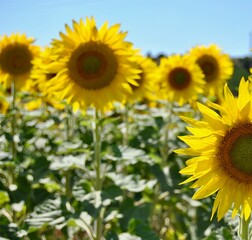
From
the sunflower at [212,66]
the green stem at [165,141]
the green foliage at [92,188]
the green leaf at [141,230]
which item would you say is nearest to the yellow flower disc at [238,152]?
the green foliage at [92,188]

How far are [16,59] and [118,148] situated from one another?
161 centimetres

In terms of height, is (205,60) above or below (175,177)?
above

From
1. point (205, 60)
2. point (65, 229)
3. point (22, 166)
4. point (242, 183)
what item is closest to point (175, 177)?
point (65, 229)

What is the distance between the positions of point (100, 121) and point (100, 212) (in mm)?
644

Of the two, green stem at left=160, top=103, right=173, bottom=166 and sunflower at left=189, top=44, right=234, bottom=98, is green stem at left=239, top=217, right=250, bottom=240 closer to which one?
green stem at left=160, top=103, right=173, bottom=166

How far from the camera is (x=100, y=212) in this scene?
11.6 ft

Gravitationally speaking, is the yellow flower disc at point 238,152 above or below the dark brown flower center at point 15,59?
below

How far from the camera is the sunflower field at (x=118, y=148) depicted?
2250 mm

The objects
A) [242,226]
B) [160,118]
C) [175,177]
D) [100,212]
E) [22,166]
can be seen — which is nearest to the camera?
[242,226]

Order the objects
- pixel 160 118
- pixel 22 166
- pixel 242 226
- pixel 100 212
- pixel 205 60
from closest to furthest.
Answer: pixel 242 226, pixel 100 212, pixel 22 166, pixel 160 118, pixel 205 60

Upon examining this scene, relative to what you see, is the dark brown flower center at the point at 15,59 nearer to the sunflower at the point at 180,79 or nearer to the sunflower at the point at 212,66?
the sunflower at the point at 180,79

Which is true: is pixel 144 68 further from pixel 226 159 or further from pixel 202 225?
pixel 226 159

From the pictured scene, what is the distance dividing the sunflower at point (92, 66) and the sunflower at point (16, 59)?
2.91ft

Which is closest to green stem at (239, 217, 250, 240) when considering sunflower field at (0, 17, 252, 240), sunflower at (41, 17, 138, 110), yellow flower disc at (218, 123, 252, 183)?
sunflower field at (0, 17, 252, 240)
